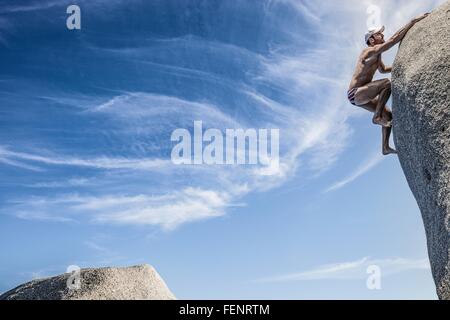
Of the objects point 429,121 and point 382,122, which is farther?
point 382,122

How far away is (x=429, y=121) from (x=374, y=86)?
113 inches

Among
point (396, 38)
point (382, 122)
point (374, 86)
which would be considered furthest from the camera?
point (382, 122)

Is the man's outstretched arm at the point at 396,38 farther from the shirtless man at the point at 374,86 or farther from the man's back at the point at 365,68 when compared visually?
the man's back at the point at 365,68

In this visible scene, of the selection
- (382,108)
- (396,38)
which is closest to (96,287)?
(382,108)

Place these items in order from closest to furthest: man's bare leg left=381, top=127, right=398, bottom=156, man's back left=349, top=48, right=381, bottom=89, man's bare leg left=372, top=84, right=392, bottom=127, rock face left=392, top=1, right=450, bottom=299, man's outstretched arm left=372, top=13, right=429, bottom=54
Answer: rock face left=392, top=1, right=450, bottom=299 < man's outstretched arm left=372, top=13, right=429, bottom=54 < man's bare leg left=372, top=84, right=392, bottom=127 < man's back left=349, top=48, right=381, bottom=89 < man's bare leg left=381, top=127, right=398, bottom=156

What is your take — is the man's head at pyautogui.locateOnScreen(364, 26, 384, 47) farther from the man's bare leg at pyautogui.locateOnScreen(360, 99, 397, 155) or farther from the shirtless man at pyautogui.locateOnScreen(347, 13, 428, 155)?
the man's bare leg at pyautogui.locateOnScreen(360, 99, 397, 155)

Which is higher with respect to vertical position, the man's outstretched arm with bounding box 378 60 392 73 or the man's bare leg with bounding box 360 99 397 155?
A: the man's outstretched arm with bounding box 378 60 392 73

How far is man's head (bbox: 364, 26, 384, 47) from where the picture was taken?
12.2 metres

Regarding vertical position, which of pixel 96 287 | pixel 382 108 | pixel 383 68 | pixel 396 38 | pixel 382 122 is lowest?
pixel 96 287

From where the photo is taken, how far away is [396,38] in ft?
37.3

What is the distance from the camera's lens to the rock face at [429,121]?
920 centimetres

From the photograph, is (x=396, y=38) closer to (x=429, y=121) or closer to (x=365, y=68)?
(x=365, y=68)

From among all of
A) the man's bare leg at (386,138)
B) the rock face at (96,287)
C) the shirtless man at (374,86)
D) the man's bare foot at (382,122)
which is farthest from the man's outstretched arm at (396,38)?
the rock face at (96,287)

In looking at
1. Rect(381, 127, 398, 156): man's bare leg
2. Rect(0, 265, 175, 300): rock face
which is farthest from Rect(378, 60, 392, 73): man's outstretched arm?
Rect(0, 265, 175, 300): rock face
